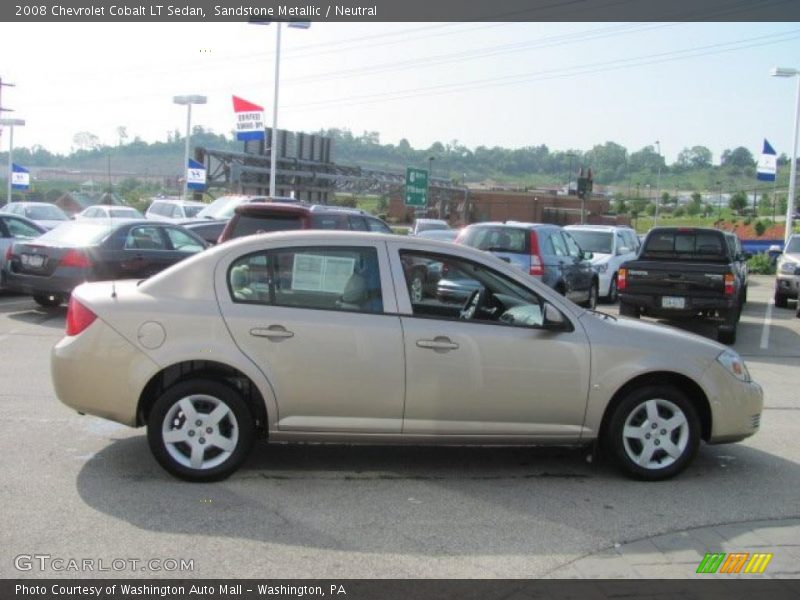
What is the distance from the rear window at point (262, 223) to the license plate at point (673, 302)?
5.88m

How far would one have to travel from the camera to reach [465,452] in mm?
6242

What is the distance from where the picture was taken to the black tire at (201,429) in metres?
5.21

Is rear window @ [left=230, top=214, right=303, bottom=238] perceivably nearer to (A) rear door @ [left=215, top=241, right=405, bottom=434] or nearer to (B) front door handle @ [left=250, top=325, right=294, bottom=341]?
(A) rear door @ [left=215, top=241, right=405, bottom=434]

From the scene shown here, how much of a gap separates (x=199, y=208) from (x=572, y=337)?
24.2 metres

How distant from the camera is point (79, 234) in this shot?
13.0 meters

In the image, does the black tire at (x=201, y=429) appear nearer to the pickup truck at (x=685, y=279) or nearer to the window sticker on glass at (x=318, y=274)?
the window sticker on glass at (x=318, y=274)

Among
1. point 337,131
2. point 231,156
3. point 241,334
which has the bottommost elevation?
point 241,334

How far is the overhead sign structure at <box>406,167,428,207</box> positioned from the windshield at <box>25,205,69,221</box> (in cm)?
1228

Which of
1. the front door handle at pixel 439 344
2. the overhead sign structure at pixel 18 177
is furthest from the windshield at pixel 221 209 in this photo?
the overhead sign structure at pixel 18 177

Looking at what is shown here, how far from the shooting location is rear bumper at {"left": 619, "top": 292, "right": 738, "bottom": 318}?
40.1ft
